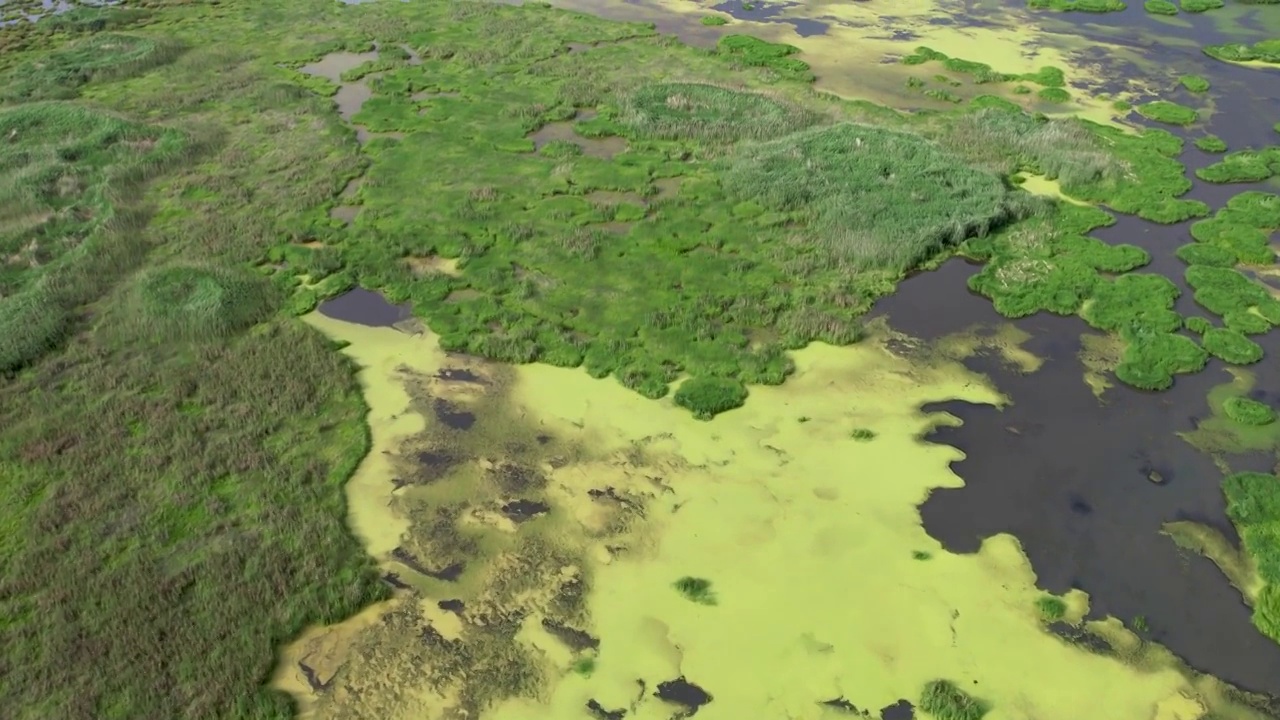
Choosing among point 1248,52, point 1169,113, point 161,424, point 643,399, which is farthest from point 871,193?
point 1248,52

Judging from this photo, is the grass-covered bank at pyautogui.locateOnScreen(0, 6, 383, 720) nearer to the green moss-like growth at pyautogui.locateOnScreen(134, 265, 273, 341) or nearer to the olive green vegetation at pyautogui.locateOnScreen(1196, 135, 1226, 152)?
the green moss-like growth at pyautogui.locateOnScreen(134, 265, 273, 341)

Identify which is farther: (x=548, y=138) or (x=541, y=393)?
(x=548, y=138)

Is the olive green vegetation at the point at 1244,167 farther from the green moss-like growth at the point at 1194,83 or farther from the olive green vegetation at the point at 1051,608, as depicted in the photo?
the olive green vegetation at the point at 1051,608

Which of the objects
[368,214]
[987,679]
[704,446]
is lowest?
[987,679]

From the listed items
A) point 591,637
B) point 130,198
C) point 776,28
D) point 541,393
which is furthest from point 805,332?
point 776,28

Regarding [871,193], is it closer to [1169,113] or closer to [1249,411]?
[1249,411]

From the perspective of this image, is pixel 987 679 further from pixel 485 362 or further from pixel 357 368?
pixel 357 368

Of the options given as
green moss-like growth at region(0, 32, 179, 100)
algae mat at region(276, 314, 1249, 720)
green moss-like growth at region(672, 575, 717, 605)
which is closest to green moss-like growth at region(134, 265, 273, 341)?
algae mat at region(276, 314, 1249, 720)
